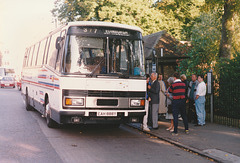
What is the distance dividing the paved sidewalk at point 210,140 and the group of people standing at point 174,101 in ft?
1.26

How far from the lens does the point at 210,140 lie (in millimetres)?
9133

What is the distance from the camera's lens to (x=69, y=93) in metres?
8.70

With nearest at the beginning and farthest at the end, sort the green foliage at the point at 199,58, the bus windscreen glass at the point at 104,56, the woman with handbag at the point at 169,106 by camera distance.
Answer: the bus windscreen glass at the point at 104,56 → the woman with handbag at the point at 169,106 → the green foliage at the point at 199,58

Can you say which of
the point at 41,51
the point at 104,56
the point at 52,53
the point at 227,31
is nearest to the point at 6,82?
the point at 41,51

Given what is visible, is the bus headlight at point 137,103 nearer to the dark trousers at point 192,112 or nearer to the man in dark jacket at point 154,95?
the man in dark jacket at point 154,95

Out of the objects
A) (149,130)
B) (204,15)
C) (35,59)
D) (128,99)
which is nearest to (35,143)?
(128,99)

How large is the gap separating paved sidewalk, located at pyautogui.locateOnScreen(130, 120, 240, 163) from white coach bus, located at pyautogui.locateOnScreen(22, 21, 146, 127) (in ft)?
4.55

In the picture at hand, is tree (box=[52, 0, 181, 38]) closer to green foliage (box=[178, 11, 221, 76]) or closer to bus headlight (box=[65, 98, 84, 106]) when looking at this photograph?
green foliage (box=[178, 11, 221, 76])

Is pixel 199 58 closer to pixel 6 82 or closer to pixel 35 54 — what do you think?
pixel 35 54

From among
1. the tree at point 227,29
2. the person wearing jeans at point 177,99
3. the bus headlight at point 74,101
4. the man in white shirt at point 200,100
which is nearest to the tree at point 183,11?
the tree at point 227,29

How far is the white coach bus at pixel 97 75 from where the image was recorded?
28.6 feet

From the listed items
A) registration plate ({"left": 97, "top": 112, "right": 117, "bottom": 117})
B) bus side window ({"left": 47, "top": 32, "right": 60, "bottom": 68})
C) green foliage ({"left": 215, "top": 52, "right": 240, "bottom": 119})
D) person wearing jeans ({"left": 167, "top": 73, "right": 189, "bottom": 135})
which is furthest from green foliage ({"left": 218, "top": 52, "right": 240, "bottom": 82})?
bus side window ({"left": 47, "top": 32, "right": 60, "bottom": 68})

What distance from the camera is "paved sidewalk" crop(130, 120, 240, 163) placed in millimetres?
7473

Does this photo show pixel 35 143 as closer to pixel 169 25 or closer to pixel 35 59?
pixel 35 59
